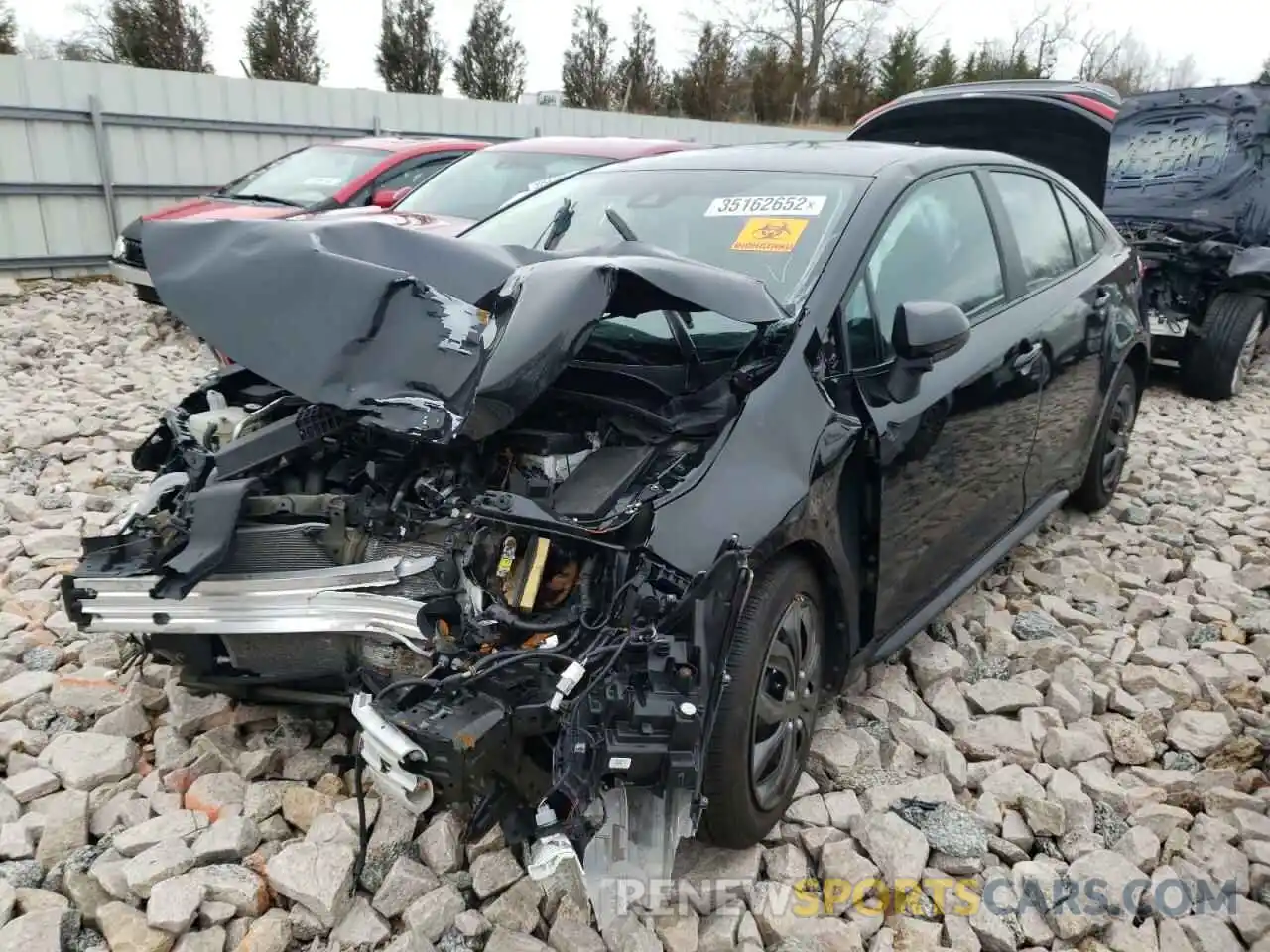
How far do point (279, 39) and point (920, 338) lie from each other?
71.0 ft

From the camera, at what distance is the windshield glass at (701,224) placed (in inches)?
108

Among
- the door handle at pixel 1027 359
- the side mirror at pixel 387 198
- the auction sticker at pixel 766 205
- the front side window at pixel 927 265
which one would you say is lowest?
the side mirror at pixel 387 198

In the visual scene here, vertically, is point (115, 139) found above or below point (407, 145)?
below

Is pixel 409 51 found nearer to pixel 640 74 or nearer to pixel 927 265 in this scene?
pixel 640 74

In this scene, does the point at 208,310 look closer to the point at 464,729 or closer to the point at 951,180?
the point at 464,729

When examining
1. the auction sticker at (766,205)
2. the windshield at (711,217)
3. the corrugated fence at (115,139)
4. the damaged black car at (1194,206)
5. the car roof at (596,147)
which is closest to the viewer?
the windshield at (711,217)

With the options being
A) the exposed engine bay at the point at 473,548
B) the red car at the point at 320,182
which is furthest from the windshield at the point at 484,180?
the exposed engine bay at the point at 473,548

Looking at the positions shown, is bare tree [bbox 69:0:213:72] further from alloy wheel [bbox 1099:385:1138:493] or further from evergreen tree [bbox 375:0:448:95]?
alloy wheel [bbox 1099:385:1138:493]

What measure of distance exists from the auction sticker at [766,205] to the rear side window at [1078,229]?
5.72 ft

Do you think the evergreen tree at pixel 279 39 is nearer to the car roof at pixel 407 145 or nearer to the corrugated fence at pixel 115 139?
the corrugated fence at pixel 115 139

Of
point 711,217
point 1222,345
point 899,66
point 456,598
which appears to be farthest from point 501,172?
point 899,66

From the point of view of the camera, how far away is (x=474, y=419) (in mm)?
2244

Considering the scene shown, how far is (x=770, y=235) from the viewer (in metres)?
2.94

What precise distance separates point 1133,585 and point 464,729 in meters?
3.30
